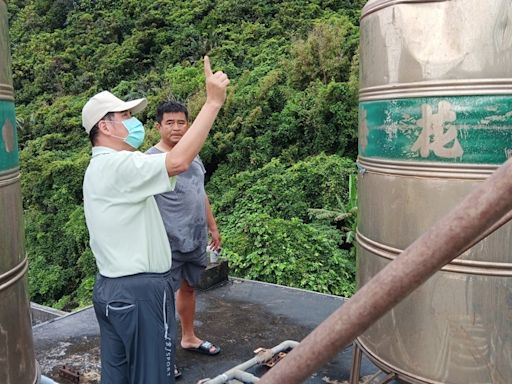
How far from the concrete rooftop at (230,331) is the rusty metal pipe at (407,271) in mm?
2824

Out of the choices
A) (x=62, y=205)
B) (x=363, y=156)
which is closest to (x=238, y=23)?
(x=62, y=205)

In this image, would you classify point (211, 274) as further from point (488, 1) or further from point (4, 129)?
point (488, 1)

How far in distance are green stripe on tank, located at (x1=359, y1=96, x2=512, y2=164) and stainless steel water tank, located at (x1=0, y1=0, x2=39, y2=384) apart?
5.74 feet

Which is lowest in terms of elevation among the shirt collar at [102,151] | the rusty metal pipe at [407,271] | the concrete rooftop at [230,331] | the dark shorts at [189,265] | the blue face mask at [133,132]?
the concrete rooftop at [230,331]

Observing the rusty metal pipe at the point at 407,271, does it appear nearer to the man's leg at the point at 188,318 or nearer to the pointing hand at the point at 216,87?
the pointing hand at the point at 216,87

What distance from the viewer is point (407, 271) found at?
0.99 metres

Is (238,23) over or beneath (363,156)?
over

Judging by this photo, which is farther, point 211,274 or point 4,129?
point 211,274

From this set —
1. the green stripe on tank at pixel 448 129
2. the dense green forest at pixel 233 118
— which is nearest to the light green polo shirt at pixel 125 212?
the green stripe on tank at pixel 448 129

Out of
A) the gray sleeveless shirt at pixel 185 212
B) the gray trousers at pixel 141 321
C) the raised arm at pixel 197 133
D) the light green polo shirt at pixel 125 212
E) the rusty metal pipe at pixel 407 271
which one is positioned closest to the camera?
the rusty metal pipe at pixel 407 271

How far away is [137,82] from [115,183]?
16290 millimetres

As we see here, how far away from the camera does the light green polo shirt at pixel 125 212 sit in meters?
2.37

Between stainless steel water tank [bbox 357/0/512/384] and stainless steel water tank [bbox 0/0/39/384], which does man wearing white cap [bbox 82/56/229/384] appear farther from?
stainless steel water tank [bbox 357/0/512/384]

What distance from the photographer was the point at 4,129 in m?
2.31
